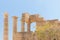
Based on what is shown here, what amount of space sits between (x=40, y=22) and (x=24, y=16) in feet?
9.08

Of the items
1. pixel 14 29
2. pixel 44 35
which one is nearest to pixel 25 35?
pixel 14 29

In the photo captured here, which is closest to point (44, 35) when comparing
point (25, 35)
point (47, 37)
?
point (47, 37)

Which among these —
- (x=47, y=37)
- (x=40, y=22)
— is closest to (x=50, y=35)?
(x=47, y=37)

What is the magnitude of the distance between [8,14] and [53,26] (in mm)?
8873

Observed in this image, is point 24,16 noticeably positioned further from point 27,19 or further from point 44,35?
point 44,35

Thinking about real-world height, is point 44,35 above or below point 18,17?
below

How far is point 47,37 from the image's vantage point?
39.9m

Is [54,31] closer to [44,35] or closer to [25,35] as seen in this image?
[44,35]

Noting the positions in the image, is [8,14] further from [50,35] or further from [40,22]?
[50,35]

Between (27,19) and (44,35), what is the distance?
8395 mm

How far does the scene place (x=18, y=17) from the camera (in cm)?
4697

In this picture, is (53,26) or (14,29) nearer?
(53,26)

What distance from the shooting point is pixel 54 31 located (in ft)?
129

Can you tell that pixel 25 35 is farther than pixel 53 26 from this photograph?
Yes
